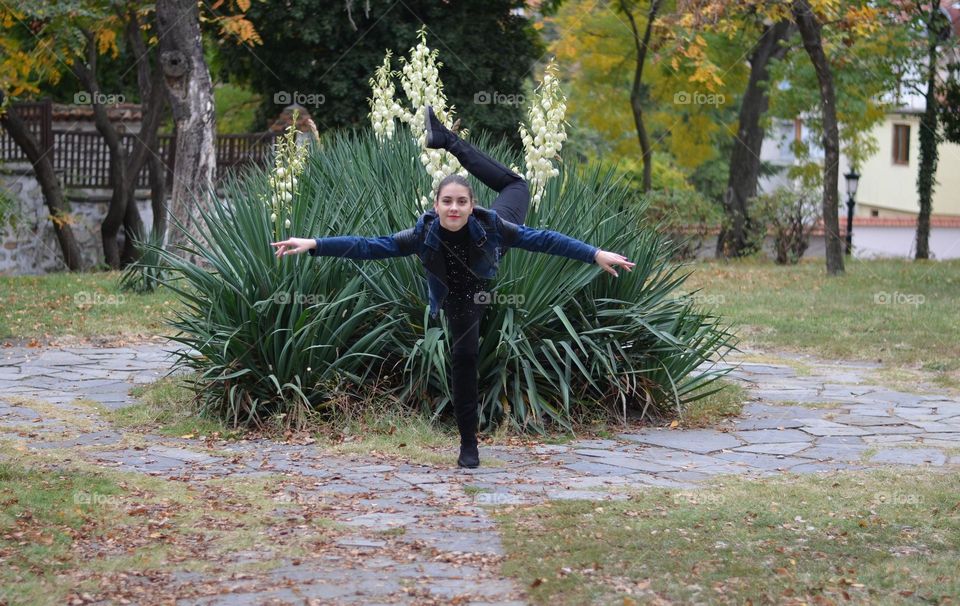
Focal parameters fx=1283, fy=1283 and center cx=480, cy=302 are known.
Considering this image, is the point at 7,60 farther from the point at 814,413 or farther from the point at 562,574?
the point at 562,574

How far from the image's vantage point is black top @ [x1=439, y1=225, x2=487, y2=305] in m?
6.58

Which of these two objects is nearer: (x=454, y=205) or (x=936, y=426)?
(x=454, y=205)

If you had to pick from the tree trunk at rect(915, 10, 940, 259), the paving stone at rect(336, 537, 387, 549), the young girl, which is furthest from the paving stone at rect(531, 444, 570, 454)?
the tree trunk at rect(915, 10, 940, 259)

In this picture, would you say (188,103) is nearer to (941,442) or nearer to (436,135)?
(436,135)

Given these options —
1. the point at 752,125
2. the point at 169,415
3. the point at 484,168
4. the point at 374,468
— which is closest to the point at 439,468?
the point at 374,468

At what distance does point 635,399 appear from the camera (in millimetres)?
8234

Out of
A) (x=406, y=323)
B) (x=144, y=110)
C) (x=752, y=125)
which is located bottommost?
(x=406, y=323)

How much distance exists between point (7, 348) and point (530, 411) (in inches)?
214

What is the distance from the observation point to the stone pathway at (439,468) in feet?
15.5

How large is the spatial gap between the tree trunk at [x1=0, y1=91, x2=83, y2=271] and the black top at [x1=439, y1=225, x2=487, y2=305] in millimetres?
15088

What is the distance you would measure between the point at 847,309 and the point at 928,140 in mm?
11760

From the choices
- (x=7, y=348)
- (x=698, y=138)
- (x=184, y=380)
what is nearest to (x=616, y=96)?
(x=698, y=138)

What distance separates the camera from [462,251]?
6.61 meters

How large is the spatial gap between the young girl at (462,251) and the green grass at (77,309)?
508 centimetres
